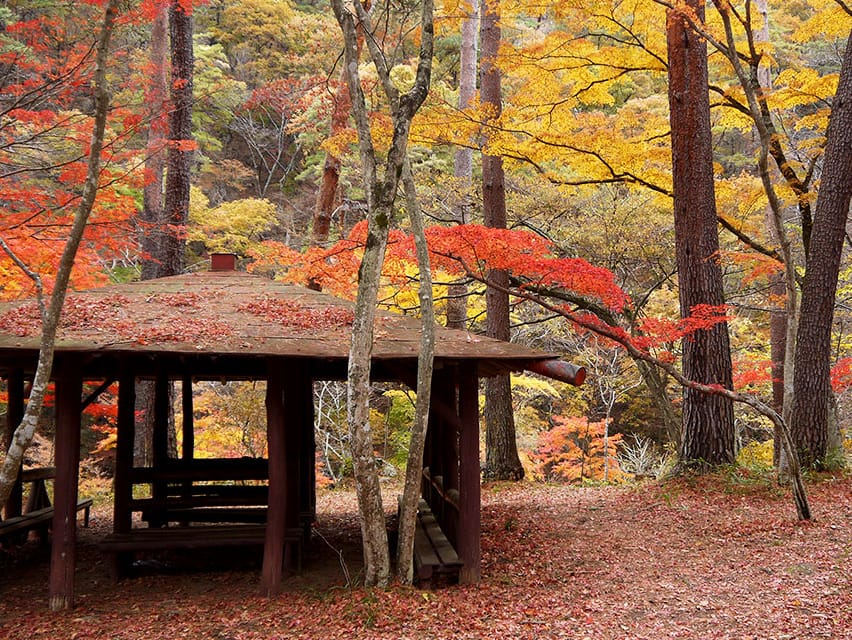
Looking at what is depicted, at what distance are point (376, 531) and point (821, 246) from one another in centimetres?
727

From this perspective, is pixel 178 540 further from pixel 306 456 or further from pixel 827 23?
pixel 827 23

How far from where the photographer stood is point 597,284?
8.84 metres

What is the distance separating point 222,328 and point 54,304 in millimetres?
1626

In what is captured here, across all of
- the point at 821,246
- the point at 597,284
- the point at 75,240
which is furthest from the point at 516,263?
the point at 75,240

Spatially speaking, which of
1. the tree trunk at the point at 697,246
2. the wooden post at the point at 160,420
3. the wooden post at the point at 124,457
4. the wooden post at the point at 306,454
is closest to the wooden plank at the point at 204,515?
the wooden post at the point at 160,420

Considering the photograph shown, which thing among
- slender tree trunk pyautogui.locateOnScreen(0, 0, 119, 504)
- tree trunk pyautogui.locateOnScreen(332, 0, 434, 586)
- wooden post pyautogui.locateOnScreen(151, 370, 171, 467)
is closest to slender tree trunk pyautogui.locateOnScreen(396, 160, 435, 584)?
tree trunk pyautogui.locateOnScreen(332, 0, 434, 586)

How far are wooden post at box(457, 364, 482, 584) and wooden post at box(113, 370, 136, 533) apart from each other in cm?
345

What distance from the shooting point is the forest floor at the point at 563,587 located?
5188 millimetres

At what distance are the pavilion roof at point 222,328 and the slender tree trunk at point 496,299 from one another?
4.03 metres

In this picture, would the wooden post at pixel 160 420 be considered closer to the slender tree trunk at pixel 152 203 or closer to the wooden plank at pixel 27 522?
the wooden plank at pixel 27 522

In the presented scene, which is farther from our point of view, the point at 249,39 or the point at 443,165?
the point at 249,39

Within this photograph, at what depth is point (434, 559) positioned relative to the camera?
6191 millimetres

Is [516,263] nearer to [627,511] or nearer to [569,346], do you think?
[627,511]

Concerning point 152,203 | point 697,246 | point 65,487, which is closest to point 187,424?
point 65,487
